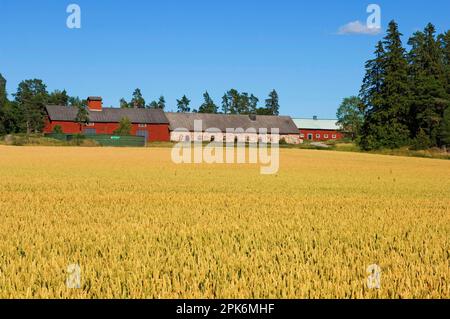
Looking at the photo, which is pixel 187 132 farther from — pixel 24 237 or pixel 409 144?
pixel 24 237

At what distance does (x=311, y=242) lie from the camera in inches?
293

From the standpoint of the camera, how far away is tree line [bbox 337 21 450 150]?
75125 mm

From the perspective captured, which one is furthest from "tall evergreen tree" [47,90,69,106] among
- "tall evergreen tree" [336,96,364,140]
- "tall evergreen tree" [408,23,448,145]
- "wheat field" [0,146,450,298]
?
"wheat field" [0,146,450,298]

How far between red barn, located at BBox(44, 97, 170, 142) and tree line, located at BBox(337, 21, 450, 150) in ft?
151

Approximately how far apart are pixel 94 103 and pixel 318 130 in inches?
2672

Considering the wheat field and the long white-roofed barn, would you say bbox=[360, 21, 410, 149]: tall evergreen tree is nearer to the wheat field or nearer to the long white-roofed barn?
the long white-roofed barn

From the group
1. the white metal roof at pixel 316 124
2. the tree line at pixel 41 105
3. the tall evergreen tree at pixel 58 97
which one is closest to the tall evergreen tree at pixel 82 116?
the tree line at pixel 41 105

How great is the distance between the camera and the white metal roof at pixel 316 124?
484ft

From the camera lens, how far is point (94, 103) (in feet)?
361

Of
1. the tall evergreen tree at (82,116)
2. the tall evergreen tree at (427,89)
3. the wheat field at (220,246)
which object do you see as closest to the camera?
the wheat field at (220,246)

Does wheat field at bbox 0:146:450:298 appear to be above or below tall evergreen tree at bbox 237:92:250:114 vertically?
below

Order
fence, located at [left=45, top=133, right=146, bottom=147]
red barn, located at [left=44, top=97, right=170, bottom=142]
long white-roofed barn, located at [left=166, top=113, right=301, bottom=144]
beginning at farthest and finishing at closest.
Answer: long white-roofed barn, located at [left=166, top=113, right=301, bottom=144], red barn, located at [left=44, top=97, right=170, bottom=142], fence, located at [left=45, top=133, right=146, bottom=147]

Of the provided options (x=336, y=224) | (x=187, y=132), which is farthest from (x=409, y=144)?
(x=336, y=224)

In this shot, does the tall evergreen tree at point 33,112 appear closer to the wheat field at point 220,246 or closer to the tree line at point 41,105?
the tree line at point 41,105
